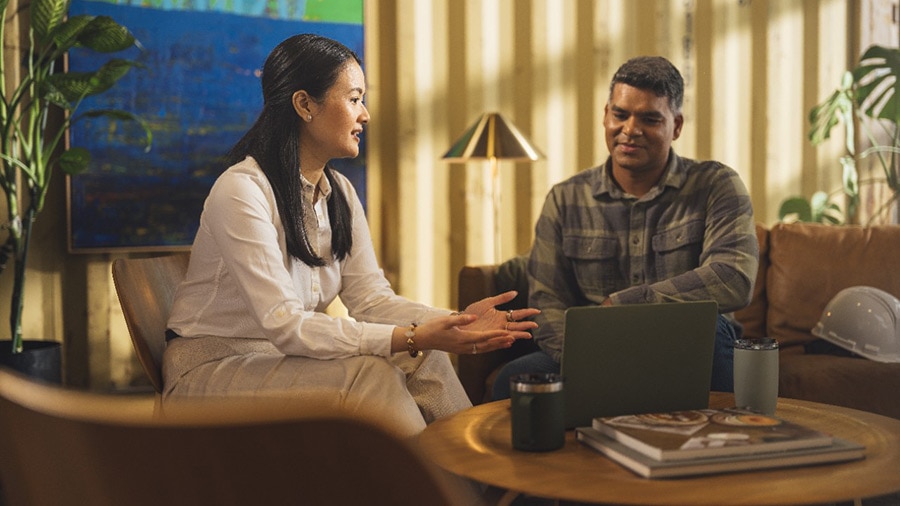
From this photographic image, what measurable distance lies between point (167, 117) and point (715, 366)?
7.26 feet

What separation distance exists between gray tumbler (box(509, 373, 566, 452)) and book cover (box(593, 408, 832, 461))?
0.25 feet

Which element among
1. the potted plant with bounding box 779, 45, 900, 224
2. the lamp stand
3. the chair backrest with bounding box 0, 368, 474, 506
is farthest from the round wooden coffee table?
the potted plant with bounding box 779, 45, 900, 224

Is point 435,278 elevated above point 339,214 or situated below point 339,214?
below

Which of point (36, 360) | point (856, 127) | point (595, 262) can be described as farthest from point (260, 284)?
point (856, 127)

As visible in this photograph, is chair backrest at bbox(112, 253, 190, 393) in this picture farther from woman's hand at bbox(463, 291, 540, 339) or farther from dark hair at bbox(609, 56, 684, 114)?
dark hair at bbox(609, 56, 684, 114)

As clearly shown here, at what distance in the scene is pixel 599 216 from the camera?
254 cm

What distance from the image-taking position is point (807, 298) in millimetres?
2938

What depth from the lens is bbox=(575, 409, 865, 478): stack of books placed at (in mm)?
1181

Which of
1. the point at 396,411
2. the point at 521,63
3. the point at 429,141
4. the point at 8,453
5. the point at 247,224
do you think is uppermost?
the point at 521,63

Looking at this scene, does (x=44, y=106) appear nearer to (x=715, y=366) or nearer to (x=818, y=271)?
(x=715, y=366)

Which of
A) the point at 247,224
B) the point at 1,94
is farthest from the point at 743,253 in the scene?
the point at 1,94

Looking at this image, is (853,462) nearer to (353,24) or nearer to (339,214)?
(339,214)

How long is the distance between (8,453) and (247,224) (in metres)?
1.11

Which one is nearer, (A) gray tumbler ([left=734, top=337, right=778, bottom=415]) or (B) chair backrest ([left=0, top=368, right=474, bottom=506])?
(B) chair backrest ([left=0, top=368, right=474, bottom=506])
